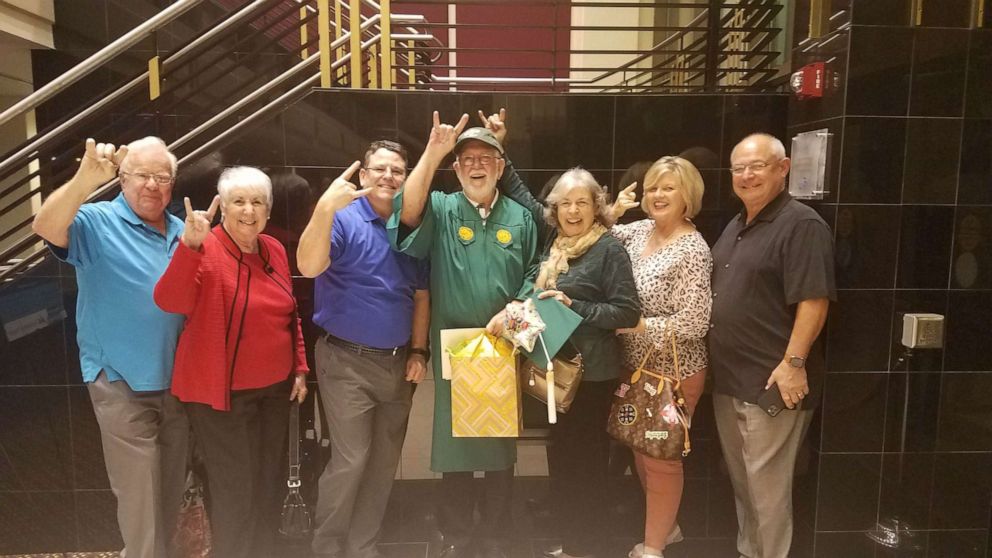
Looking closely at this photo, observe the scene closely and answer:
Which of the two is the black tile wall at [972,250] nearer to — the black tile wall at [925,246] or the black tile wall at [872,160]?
the black tile wall at [925,246]

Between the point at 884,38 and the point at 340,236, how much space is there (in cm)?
244

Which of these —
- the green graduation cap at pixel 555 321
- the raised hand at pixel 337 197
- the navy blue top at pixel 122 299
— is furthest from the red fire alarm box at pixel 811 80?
the navy blue top at pixel 122 299

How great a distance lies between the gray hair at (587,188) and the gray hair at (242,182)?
3.78 ft

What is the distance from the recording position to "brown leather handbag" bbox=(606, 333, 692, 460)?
229 centimetres

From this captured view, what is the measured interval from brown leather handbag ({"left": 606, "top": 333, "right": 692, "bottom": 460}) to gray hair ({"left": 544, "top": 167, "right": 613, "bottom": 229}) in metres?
0.60

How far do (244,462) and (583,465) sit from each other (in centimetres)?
140

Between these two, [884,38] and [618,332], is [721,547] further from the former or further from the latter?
[884,38]

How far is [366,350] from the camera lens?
2334mm

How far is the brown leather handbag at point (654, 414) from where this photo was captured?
7.51 feet

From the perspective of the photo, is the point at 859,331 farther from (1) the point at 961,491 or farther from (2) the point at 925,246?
(1) the point at 961,491

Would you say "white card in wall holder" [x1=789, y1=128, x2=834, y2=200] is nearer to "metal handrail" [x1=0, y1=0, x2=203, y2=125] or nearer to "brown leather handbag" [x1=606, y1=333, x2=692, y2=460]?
"brown leather handbag" [x1=606, y1=333, x2=692, y2=460]

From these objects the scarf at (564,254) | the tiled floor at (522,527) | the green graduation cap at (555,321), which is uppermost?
the scarf at (564,254)

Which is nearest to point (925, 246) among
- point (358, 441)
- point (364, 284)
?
point (364, 284)

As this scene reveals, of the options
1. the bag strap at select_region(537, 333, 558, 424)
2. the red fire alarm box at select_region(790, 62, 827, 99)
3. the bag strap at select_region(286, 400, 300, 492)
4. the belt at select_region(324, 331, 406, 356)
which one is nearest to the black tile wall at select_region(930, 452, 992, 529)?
the red fire alarm box at select_region(790, 62, 827, 99)
